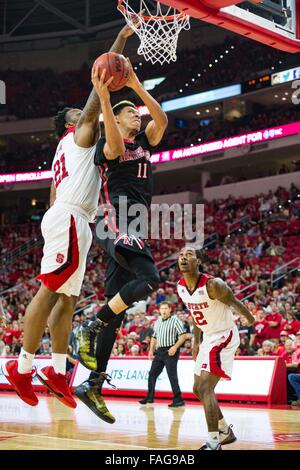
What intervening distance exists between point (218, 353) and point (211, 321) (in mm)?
339

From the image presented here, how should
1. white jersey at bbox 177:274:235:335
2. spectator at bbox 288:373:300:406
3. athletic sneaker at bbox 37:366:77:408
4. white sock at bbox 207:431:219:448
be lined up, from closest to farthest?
athletic sneaker at bbox 37:366:77:408, white sock at bbox 207:431:219:448, white jersey at bbox 177:274:235:335, spectator at bbox 288:373:300:406

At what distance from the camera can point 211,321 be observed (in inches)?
266

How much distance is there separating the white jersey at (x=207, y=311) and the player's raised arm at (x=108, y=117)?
2.09 m

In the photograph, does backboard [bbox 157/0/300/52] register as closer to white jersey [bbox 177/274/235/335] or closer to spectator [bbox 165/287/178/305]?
white jersey [bbox 177/274/235/335]

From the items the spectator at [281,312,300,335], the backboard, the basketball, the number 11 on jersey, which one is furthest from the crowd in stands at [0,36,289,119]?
the basketball

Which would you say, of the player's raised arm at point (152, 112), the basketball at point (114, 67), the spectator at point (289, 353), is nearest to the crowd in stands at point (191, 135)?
the spectator at point (289, 353)

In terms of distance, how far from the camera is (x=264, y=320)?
13859 millimetres

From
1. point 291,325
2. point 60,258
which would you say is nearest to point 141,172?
point 60,258

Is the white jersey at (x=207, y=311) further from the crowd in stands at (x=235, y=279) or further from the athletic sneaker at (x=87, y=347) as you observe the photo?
the crowd in stands at (x=235, y=279)

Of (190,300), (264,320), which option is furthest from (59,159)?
(264,320)

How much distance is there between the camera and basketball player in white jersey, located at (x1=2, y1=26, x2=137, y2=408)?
5316mm

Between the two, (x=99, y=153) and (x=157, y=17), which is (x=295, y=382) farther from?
(x=99, y=153)

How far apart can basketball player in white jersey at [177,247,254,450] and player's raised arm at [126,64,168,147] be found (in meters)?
1.46
